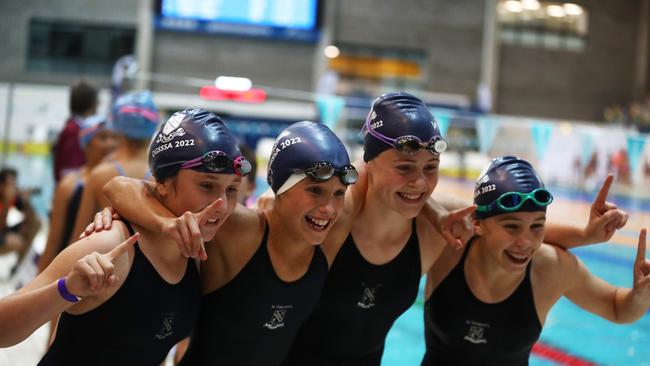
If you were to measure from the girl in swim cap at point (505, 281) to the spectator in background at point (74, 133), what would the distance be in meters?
4.33

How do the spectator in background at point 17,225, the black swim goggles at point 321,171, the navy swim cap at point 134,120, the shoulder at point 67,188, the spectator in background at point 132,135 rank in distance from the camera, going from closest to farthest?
the black swim goggles at point 321,171 → the spectator in background at point 132,135 → the navy swim cap at point 134,120 → the shoulder at point 67,188 → the spectator in background at point 17,225

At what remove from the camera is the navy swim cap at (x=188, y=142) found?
98.0 inches

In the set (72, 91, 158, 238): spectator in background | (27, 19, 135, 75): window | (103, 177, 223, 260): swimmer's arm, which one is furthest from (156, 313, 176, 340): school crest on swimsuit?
(27, 19, 135, 75): window

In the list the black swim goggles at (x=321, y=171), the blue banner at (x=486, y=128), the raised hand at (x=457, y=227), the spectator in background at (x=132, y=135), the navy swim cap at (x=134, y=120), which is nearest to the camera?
the black swim goggles at (x=321, y=171)

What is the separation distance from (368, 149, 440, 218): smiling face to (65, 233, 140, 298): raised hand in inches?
54.4

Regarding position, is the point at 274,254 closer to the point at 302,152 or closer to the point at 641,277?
the point at 302,152

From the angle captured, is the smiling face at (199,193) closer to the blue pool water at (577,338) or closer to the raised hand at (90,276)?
the raised hand at (90,276)

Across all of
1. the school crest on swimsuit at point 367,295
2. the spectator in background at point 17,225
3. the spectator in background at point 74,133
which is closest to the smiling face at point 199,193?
the school crest on swimsuit at point 367,295

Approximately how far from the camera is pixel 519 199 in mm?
2971

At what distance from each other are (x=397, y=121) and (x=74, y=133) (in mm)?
4571

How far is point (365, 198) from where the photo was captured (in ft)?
10.7

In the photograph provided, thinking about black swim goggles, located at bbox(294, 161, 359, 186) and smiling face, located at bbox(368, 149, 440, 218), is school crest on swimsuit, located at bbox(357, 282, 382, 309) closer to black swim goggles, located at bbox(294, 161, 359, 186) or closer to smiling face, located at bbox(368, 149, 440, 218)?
smiling face, located at bbox(368, 149, 440, 218)

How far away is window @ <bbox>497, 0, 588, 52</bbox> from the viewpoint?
31.4m

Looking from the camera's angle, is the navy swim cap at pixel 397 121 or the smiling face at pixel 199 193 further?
the navy swim cap at pixel 397 121
